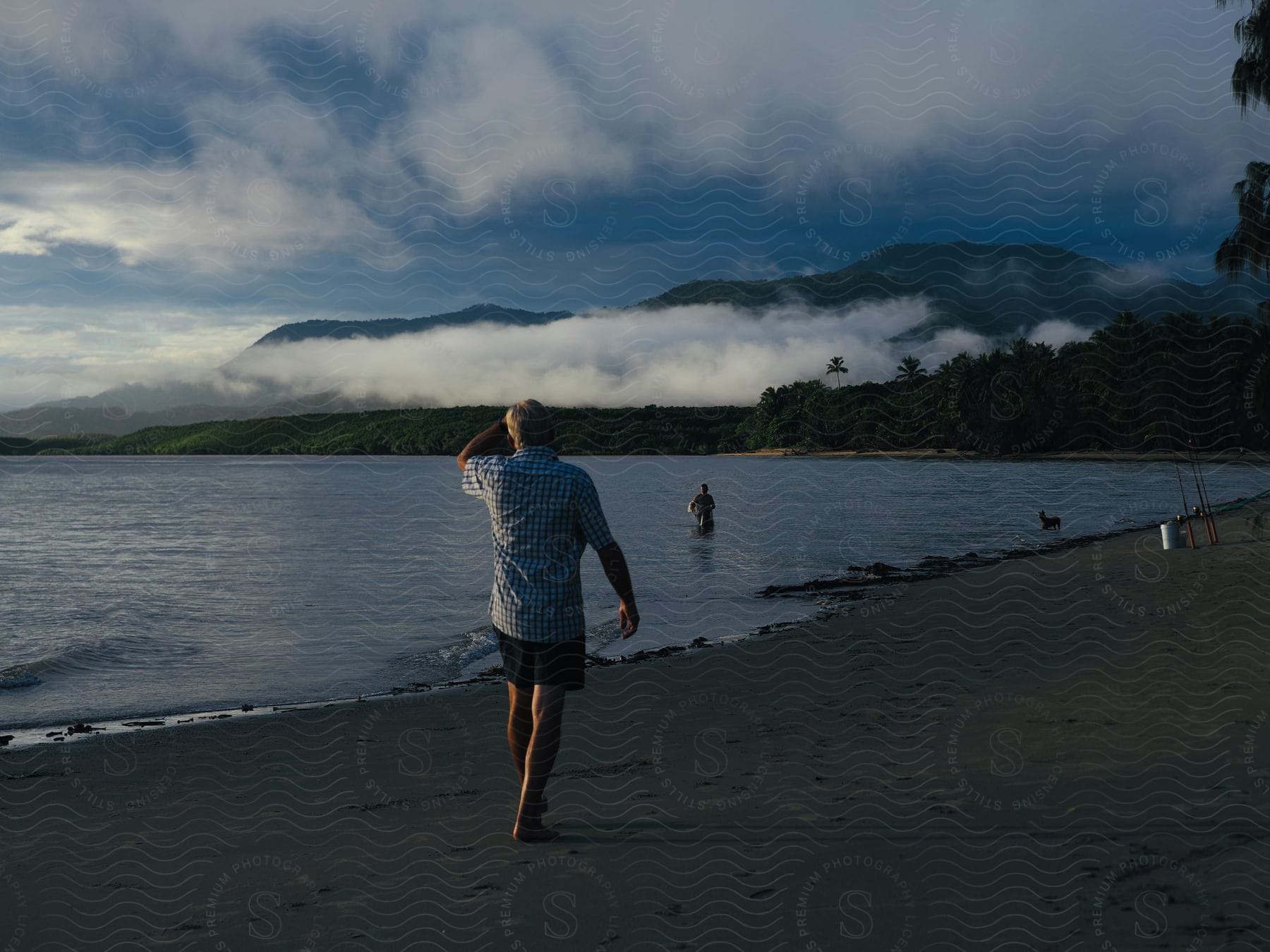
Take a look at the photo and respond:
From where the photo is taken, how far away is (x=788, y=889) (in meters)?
4.10

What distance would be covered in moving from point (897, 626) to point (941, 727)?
19.1 feet

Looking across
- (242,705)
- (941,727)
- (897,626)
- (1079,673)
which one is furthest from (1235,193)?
(242,705)

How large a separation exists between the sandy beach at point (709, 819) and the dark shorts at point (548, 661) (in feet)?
2.87

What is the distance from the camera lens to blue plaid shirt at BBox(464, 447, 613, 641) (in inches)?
175

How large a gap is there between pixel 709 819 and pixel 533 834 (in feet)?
3.16

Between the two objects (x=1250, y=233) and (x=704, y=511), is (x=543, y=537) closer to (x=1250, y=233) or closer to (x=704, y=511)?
(x=1250, y=233)

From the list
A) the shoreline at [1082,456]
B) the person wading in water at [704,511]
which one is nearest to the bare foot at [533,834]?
the person wading in water at [704,511]

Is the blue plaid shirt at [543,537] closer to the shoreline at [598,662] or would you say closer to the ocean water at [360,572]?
the shoreline at [598,662]

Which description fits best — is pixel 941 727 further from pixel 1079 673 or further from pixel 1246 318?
pixel 1246 318

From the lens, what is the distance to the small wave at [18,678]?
468 inches

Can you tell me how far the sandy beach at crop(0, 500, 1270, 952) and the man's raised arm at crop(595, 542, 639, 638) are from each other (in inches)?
44.4

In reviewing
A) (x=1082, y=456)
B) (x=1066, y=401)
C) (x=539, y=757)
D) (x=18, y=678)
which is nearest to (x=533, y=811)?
(x=539, y=757)

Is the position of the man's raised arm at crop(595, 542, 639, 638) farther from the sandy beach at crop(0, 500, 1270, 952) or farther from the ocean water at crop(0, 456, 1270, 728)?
the ocean water at crop(0, 456, 1270, 728)

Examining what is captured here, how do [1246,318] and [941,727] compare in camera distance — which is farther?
[1246,318]
